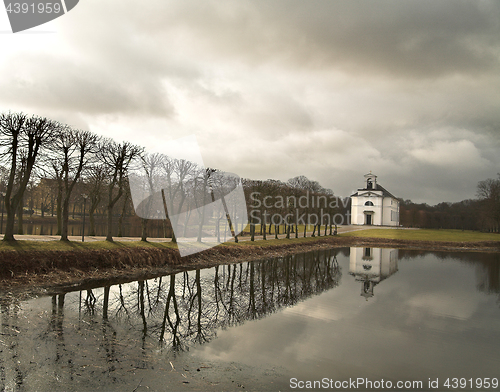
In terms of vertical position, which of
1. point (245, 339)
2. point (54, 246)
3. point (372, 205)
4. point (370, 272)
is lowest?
point (370, 272)

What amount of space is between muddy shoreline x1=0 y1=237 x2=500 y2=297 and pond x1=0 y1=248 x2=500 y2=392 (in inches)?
47.5

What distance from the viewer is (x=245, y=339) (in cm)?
930

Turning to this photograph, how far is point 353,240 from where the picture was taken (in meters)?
49.9

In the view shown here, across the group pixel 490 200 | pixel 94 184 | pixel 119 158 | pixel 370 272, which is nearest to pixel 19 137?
pixel 119 158

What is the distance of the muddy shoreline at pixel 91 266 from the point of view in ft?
44.2

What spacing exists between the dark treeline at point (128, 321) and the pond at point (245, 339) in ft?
0.12

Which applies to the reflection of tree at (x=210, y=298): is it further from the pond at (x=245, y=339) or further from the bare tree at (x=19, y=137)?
the bare tree at (x=19, y=137)

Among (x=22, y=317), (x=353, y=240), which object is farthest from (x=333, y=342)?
(x=353, y=240)

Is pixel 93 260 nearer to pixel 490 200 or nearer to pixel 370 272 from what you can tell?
pixel 370 272

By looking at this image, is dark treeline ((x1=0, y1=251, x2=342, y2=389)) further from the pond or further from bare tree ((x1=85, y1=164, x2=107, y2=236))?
bare tree ((x1=85, y1=164, x2=107, y2=236))

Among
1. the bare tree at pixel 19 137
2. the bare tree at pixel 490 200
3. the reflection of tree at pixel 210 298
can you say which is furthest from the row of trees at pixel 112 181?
the bare tree at pixel 490 200

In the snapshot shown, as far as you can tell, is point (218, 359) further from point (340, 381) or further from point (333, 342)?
point (333, 342)

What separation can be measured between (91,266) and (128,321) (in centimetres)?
802

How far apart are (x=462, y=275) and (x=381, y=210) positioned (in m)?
59.3
